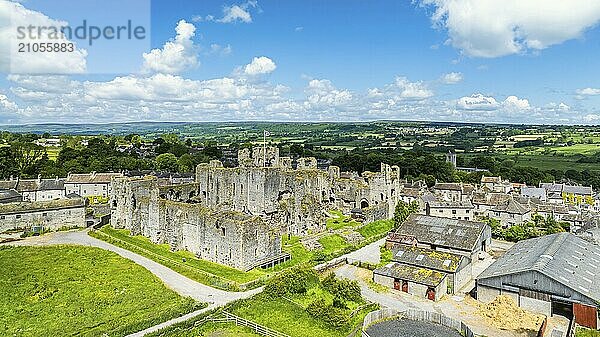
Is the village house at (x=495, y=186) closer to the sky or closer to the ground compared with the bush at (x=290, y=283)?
closer to the sky

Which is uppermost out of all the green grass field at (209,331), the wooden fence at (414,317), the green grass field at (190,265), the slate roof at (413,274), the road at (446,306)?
the slate roof at (413,274)

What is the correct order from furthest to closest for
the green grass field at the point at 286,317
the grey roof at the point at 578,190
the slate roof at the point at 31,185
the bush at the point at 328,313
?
the grey roof at the point at 578,190 → the slate roof at the point at 31,185 → the bush at the point at 328,313 → the green grass field at the point at 286,317

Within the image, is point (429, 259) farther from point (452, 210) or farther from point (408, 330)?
point (452, 210)

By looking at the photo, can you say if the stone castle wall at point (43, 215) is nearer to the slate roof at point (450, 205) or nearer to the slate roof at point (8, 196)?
the slate roof at point (8, 196)

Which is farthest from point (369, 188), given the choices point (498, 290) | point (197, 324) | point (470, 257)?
point (197, 324)

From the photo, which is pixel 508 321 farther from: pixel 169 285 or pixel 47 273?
pixel 47 273

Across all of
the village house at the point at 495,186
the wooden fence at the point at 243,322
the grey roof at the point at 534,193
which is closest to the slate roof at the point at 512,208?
the village house at the point at 495,186

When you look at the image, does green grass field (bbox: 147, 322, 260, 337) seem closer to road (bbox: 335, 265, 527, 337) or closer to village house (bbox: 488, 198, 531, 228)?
road (bbox: 335, 265, 527, 337)
